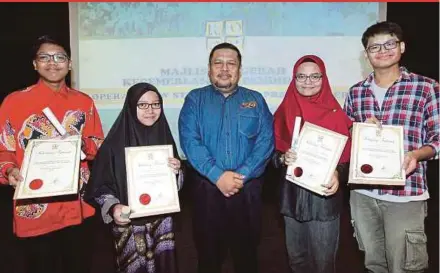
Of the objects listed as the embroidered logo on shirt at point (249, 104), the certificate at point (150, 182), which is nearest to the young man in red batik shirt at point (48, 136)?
the certificate at point (150, 182)

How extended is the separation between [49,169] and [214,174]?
88 centimetres

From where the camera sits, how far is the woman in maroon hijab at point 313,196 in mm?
2164

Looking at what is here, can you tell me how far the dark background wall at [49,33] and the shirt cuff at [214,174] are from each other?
272 cm

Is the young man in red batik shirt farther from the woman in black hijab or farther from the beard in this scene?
the beard

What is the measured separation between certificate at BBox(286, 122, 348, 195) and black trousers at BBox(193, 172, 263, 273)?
382mm

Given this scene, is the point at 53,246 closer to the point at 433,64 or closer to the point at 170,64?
the point at 170,64

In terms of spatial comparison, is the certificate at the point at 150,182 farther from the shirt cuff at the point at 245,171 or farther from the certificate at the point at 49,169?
the shirt cuff at the point at 245,171

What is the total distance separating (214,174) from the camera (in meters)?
2.22

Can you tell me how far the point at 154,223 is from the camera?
2.08m

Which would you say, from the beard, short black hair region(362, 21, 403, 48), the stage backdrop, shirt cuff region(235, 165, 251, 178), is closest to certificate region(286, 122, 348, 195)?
shirt cuff region(235, 165, 251, 178)

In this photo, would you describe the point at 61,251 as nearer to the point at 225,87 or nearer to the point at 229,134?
the point at 229,134

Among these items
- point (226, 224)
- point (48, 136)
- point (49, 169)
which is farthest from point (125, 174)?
point (226, 224)

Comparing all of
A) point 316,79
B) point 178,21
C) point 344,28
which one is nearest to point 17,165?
point 316,79

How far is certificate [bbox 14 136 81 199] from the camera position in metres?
1.89
